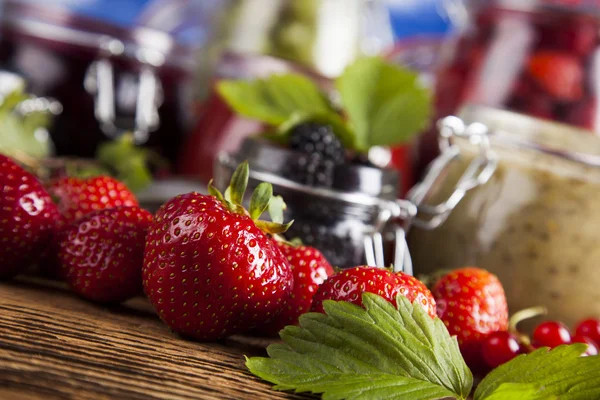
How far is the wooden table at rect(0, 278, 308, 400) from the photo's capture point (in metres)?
0.36

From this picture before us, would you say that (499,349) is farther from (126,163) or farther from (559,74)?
(126,163)

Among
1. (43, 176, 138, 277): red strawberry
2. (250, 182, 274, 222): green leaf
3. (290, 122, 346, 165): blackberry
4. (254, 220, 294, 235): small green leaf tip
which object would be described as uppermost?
(290, 122, 346, 165): blackberry

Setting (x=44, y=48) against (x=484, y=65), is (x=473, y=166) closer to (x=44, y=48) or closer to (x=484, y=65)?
(x=484, y=65)

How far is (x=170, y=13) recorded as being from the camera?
5.66ft

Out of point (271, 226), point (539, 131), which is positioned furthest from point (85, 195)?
point (539, 131)

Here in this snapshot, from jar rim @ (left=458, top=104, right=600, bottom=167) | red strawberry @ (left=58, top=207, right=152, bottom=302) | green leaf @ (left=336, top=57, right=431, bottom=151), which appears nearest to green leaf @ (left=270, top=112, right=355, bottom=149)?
green leaf @ (left=336, top=57, right=431, bottom=151)

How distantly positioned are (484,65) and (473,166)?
0.33 metres

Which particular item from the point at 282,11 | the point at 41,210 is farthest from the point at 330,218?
the point at 282,11

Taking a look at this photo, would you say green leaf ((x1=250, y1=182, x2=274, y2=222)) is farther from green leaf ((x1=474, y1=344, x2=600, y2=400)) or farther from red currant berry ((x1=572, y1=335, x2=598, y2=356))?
red currant berry ((x1=572, y1=335, x2=598, y2=356))

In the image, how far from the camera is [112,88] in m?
1.28

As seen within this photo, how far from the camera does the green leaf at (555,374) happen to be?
0.43 m

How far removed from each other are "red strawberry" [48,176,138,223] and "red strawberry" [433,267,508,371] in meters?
0.30

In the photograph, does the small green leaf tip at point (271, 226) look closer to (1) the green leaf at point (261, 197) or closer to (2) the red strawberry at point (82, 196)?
(1) the green leaf at point (261, 197)

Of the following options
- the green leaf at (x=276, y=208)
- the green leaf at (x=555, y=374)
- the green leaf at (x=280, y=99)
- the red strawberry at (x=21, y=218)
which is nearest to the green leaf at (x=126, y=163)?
the green leaf at (x=280, y=99)
